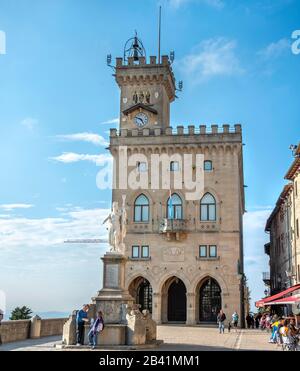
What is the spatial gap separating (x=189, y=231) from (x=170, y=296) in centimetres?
615

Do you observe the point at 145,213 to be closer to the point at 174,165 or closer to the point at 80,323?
the point at 174,165

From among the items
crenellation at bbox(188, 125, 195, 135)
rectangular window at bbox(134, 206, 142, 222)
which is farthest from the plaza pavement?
crenellation at bbox(188, 125, 195, 135)

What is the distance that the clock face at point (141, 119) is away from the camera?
51.1 meters

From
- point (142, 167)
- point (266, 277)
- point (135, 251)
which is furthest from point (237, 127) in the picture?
point (266, 277)

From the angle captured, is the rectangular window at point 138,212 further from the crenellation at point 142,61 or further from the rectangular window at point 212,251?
the crenellation at point 142,61

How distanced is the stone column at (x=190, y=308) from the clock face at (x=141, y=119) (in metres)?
17.0

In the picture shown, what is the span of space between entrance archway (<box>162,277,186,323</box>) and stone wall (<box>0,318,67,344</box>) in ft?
50.6

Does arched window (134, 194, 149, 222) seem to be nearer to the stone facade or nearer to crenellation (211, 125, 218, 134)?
crenellation (211, 125, 218, 134)

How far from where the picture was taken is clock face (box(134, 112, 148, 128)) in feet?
168

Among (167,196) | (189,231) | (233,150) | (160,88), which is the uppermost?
(160,88)
